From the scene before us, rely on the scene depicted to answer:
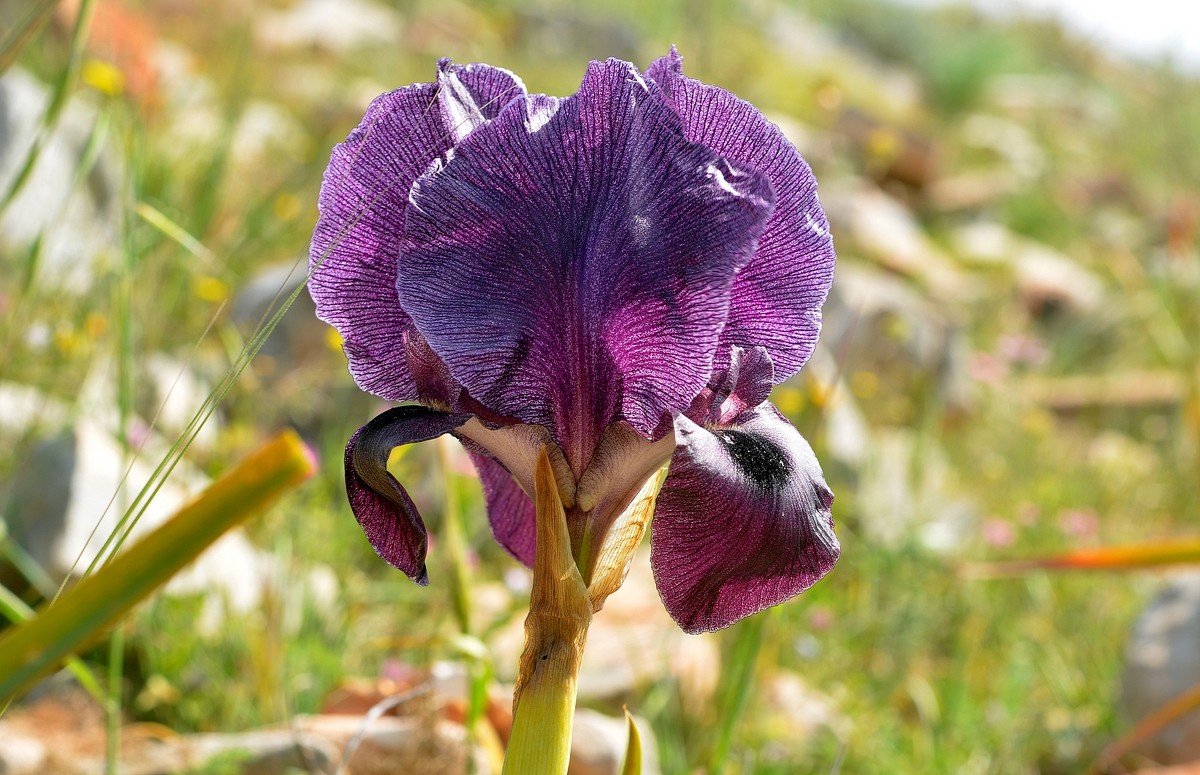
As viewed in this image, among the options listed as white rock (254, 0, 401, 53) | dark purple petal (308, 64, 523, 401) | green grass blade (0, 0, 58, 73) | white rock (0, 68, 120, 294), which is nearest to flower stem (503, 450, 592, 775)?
dark purple petal (308, 64, 523, 401)

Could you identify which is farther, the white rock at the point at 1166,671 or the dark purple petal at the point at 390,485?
the white rock at the point at 1166,671

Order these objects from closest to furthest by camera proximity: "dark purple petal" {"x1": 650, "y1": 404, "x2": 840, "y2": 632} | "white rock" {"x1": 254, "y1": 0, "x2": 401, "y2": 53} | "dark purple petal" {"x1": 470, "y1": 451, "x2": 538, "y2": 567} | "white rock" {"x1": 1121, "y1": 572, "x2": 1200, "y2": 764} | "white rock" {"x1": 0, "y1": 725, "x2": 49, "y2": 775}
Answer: "dark purple petal" {"x1": 650, "y1": 404, "x2": 840, "y2": 632}
"dark purple petal" {"x1": 470, "y1": 451, "x2": 538, "y2": 567}
"white rock" {"x1": 0, "y1": 725, "x2": 49, "y2": 775}
"white rock" {"x1": 1121, "y1": 572, "x2": 1200, "y2": 764}
"white rock" {"x1": 254, "y1": 0, "x2": 401, "y2": 53}

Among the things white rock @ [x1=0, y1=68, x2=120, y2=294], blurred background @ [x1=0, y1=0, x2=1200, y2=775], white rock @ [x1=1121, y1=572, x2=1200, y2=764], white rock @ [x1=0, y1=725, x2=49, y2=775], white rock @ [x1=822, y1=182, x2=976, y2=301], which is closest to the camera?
white rock @ [x1=0, y1=725, x2=49, y2=775]

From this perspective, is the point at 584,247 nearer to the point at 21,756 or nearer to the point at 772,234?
the point at 772,234

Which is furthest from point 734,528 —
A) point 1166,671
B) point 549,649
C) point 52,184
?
point 52,184

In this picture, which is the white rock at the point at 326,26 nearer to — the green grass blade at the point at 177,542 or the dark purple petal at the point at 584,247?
the dark purple petal at the point at 584,247

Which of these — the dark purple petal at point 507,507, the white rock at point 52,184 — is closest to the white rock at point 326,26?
the white rock at point 52,184

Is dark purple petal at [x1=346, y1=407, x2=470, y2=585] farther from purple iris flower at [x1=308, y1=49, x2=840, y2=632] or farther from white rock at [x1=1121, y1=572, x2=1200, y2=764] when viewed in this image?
white rock at [x1=1121, y1=572, x2=1200, y2=764]
